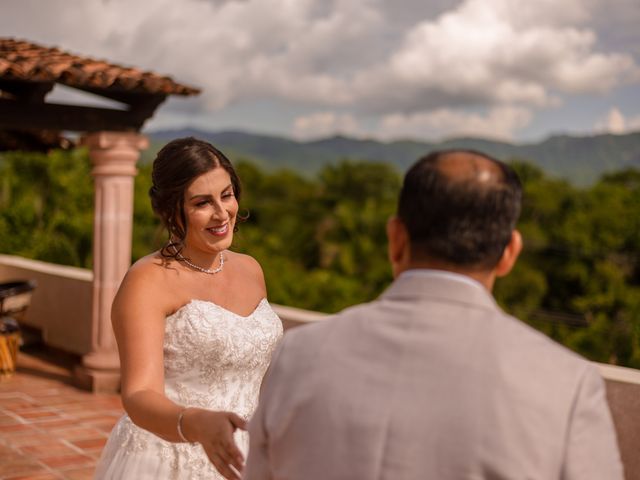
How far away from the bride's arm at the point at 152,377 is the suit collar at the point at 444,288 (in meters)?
0.60

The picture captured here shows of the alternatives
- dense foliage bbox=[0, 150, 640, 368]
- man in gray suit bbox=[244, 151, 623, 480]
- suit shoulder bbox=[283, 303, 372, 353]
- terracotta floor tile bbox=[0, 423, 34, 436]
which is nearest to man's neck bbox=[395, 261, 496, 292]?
man in gray suit bbox=[244, 151, 623, 480]

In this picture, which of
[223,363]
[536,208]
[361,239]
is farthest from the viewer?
[536,208]

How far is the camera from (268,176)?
72000 mm

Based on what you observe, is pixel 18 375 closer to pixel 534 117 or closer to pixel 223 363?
pixel 223 363

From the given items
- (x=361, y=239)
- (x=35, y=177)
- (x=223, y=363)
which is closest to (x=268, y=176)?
(x=361, y=239)

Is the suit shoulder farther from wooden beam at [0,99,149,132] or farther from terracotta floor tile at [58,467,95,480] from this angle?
wooden beam at [0,99,149,132]

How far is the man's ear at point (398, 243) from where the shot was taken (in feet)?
4.33

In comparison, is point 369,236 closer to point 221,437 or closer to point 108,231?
point 108,231

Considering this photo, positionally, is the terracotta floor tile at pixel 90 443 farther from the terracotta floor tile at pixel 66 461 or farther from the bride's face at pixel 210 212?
the bride's face at pixel 210 212

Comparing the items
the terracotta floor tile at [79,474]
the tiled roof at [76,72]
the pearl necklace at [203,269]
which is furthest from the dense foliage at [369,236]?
the pearl necklace at [203,269]

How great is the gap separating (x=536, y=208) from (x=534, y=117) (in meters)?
77.5

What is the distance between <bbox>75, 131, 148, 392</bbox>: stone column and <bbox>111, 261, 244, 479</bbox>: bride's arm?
5219 millimetres

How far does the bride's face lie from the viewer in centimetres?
249

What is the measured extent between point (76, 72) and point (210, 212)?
4.93 meters
